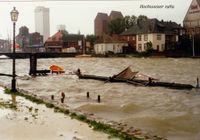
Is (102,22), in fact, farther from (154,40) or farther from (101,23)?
(154,40)

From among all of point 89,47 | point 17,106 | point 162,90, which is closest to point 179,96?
point 162,90

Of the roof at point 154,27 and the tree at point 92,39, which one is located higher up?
the roof at point 154,27

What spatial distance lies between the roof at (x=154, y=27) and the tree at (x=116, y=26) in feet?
39.4

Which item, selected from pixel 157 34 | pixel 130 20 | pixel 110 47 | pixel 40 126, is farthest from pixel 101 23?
pixel 40 126

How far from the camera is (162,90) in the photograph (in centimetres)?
2306

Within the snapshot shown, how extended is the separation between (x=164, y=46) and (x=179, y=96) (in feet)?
159

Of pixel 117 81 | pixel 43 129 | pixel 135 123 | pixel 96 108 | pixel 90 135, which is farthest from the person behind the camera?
pixel 117 81

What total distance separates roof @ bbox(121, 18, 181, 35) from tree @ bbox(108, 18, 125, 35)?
12002mm

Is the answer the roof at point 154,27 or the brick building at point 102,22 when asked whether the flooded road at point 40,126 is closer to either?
the roof at point 154,27

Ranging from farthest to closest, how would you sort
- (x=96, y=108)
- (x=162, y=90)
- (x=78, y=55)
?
(x=78, y=55)
(x=162, y=90)
(x=96, y=108)

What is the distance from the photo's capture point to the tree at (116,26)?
85.5 metres

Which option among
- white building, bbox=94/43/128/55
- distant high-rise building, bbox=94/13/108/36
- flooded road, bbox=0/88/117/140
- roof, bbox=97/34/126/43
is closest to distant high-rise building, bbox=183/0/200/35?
white building, bbox=94/43/128/55

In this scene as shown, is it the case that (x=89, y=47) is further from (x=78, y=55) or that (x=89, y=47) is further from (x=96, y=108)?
(x=96, y=108)

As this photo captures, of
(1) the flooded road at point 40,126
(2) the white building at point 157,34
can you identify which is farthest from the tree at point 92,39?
(1) the flooded road at point 40,126
